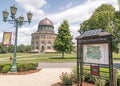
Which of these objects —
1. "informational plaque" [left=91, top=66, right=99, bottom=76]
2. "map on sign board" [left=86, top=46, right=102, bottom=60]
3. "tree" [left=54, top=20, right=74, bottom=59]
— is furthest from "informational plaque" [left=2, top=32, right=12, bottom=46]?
"tree" [left=54, top=20, right=74, bottom=59]

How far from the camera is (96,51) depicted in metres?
8.14

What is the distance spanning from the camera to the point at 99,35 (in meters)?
7.76

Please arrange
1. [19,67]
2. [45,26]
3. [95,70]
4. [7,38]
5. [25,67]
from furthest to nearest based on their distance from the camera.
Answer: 1. [45,26]
2. [25,67]
3. [7,38]
4. [19,67]
5. [95,70]

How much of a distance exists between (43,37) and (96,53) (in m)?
85.7

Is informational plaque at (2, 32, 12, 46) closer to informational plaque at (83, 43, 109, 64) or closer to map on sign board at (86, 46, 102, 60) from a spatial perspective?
informational plaque at (83, 43, 109, 64)

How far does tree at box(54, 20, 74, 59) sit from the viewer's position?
40844 millimetres

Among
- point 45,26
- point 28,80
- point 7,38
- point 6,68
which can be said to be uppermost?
point 45,26

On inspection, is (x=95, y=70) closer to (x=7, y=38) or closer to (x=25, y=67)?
(x=25, y=67)

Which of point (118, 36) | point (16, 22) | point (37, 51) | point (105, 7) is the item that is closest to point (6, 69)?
point (16, 22)

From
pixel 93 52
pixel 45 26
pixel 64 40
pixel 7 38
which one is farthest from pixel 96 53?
pixel 45 26

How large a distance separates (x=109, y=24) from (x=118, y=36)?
11.8 feet

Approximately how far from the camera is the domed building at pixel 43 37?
304 ft

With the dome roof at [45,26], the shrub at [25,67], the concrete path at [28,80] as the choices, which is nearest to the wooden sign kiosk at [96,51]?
the concrete path at [28,80]

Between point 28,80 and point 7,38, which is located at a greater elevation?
point 7,38
